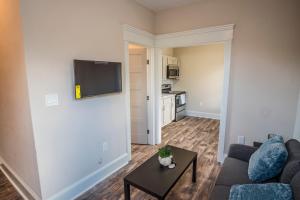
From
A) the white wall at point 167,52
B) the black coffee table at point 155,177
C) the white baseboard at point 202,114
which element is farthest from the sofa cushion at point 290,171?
the white wall at point 167,52

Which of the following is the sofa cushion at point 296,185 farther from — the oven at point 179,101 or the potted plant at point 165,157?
the oven at point 179,101

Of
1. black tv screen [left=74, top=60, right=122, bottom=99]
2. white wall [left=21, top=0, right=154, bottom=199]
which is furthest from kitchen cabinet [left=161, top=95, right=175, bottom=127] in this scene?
black tv screen [left=74, top=60, right=122, bottom=99]

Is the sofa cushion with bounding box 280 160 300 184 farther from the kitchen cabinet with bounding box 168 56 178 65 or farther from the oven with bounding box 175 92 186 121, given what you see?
the kitchen cabinet with bounding box 168 56 178 65

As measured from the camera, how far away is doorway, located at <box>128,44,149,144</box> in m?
3.49

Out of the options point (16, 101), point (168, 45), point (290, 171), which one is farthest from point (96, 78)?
point (290, 171)

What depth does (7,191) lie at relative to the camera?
2266mm

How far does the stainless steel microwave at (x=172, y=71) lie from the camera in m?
5.39

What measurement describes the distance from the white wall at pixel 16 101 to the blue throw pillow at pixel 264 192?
1.96m

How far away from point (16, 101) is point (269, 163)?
2672 mm

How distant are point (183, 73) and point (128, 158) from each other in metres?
3.92

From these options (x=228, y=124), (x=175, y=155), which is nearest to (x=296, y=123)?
(x=228, y=124)

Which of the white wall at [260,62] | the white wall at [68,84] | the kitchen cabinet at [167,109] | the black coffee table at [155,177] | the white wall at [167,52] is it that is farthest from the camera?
the white wall at [167,52]

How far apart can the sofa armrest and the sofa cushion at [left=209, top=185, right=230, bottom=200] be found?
683mm

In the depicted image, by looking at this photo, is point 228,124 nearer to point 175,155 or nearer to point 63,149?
point 175,155
